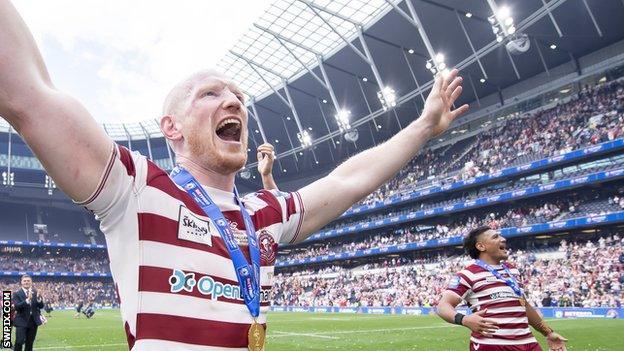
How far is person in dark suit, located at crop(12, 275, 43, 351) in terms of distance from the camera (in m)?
10.7

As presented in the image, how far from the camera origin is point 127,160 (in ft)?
5.34

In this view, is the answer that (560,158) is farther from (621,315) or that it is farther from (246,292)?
(246,292)

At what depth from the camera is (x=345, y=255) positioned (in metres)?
47.8

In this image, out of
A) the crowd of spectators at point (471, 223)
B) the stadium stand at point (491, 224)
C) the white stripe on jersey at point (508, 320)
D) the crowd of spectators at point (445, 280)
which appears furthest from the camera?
the crowd of spectators at point (471, 223)

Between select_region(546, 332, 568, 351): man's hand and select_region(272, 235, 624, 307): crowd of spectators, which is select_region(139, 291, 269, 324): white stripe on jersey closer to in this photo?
select_region(546, 332, 568, 351): man's hand

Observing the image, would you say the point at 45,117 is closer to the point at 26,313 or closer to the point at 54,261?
the point at 26,313

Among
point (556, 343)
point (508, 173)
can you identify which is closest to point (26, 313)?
point (556, 343)

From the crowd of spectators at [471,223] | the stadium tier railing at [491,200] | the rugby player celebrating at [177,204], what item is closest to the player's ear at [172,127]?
the rugby player celebrating at [177,204]

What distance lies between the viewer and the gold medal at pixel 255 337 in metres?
1.75

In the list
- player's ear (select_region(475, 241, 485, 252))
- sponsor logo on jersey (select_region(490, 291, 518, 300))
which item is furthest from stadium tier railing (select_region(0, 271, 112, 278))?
sponsor logo on jersey (select_region(490, 291, 518, 300))

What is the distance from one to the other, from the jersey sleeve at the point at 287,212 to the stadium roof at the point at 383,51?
99.2 ft

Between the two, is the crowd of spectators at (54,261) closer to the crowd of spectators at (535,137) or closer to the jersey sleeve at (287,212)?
the crowd of spectators at (535,137)

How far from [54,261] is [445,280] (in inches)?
2006

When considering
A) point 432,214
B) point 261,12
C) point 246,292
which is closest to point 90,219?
point 261,12
